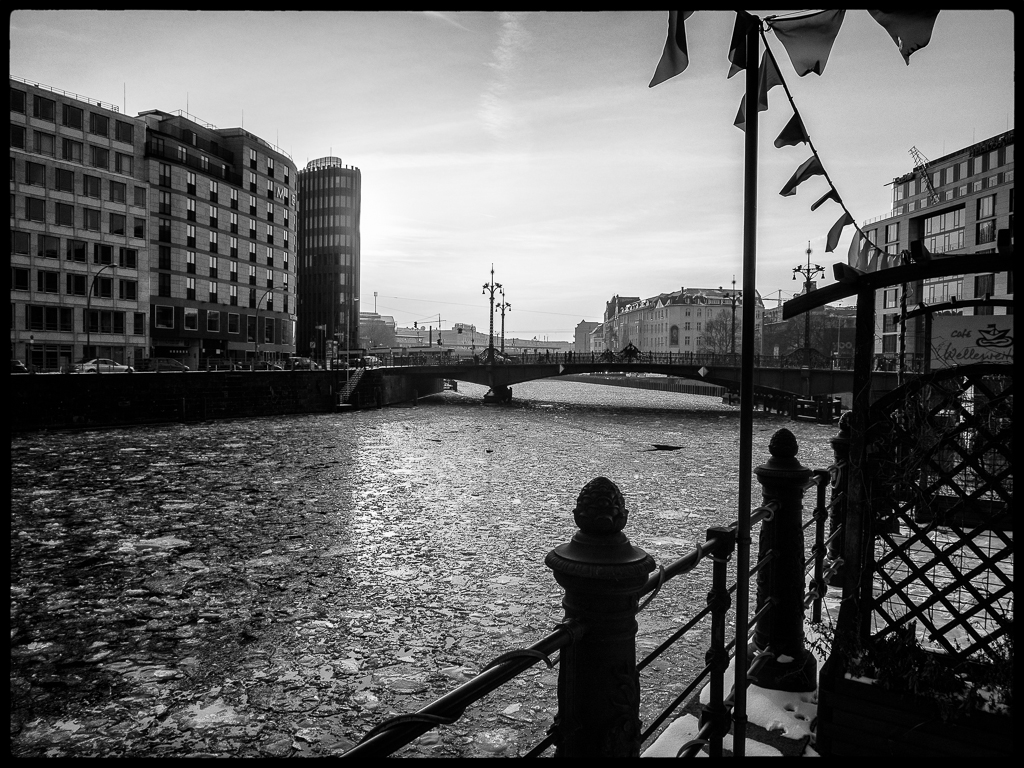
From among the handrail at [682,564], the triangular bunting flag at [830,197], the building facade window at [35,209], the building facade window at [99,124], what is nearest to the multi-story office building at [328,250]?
the building facade window at [99,124]

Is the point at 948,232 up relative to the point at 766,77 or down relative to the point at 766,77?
up

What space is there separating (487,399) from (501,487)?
37410 mm

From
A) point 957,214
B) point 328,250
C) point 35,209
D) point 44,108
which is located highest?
point 44,108

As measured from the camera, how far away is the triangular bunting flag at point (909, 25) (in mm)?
1897

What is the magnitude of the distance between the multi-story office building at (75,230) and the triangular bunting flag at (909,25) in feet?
158

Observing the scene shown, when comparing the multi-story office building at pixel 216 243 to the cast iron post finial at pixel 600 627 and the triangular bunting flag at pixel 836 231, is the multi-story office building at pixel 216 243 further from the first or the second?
the cast iron post finial at pixel 600 627

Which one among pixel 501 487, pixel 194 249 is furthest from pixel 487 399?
pixel 501 487

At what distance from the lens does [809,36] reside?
7.14 feet

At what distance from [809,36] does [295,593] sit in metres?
8.86

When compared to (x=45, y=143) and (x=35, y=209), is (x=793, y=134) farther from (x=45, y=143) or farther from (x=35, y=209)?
(x=45, y=143)

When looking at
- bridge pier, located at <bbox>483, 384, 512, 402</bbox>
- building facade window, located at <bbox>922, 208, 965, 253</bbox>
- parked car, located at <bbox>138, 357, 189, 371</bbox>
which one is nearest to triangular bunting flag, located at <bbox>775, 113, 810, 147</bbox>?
parked car, located at <bbox>138, 357, 189, 371</bbox>

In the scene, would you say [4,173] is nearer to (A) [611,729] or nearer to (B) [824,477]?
(A) [611,729]

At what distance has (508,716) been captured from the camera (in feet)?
19.6

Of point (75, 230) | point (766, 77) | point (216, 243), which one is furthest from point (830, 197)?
point (216, 243)
